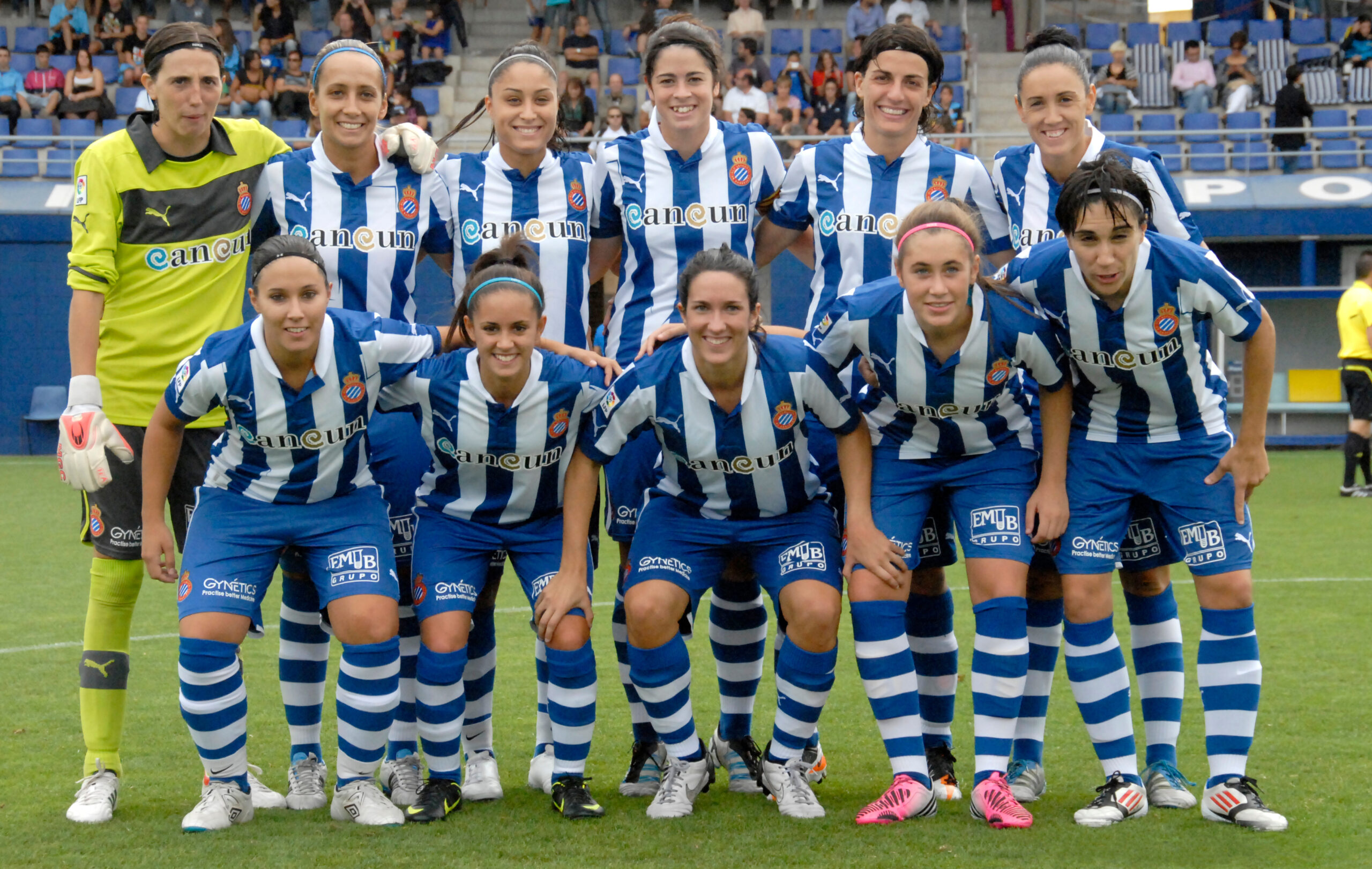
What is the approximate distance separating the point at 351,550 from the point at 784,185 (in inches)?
65.7

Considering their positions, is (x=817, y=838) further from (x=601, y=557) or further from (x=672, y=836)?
(x=601, y=557)

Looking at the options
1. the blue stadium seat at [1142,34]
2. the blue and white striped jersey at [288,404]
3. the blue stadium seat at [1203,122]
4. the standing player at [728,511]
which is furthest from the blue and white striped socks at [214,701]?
the blue stadium seat at [1142,34]

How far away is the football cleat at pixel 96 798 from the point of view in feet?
11.9

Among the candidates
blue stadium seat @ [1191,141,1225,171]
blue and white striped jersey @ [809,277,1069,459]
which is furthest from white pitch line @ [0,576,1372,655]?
blue stadium seat @ [1191,141,1225,171]

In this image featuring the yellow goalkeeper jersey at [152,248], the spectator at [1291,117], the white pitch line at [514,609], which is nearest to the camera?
the yellow goalkeeper jersey at [152,248]

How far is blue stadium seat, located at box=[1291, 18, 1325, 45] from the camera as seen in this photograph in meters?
18.6

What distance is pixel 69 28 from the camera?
18.2 m

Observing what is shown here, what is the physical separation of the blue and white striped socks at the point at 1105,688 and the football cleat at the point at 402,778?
1.82 meters

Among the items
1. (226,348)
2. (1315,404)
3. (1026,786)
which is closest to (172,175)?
(226,348)

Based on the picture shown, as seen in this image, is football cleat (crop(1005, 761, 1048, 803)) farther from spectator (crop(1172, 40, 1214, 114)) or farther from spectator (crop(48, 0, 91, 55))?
spectator (crop(48, 0, 91, 55))

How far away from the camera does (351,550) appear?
367 cm

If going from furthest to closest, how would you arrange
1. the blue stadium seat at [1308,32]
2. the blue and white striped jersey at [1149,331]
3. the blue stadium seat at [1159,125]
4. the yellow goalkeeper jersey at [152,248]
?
the blue stadium seat at [1308,32]
the blue stadium seat at [1159,125]
the yellow goalkeeper jersey at [152,248]
the blue and white striped jersey at [1149,331]

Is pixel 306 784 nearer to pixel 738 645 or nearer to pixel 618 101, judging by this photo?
pixel 738 645

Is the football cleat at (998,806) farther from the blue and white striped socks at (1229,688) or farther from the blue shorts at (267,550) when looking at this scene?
the blue shorts at (267,550)
